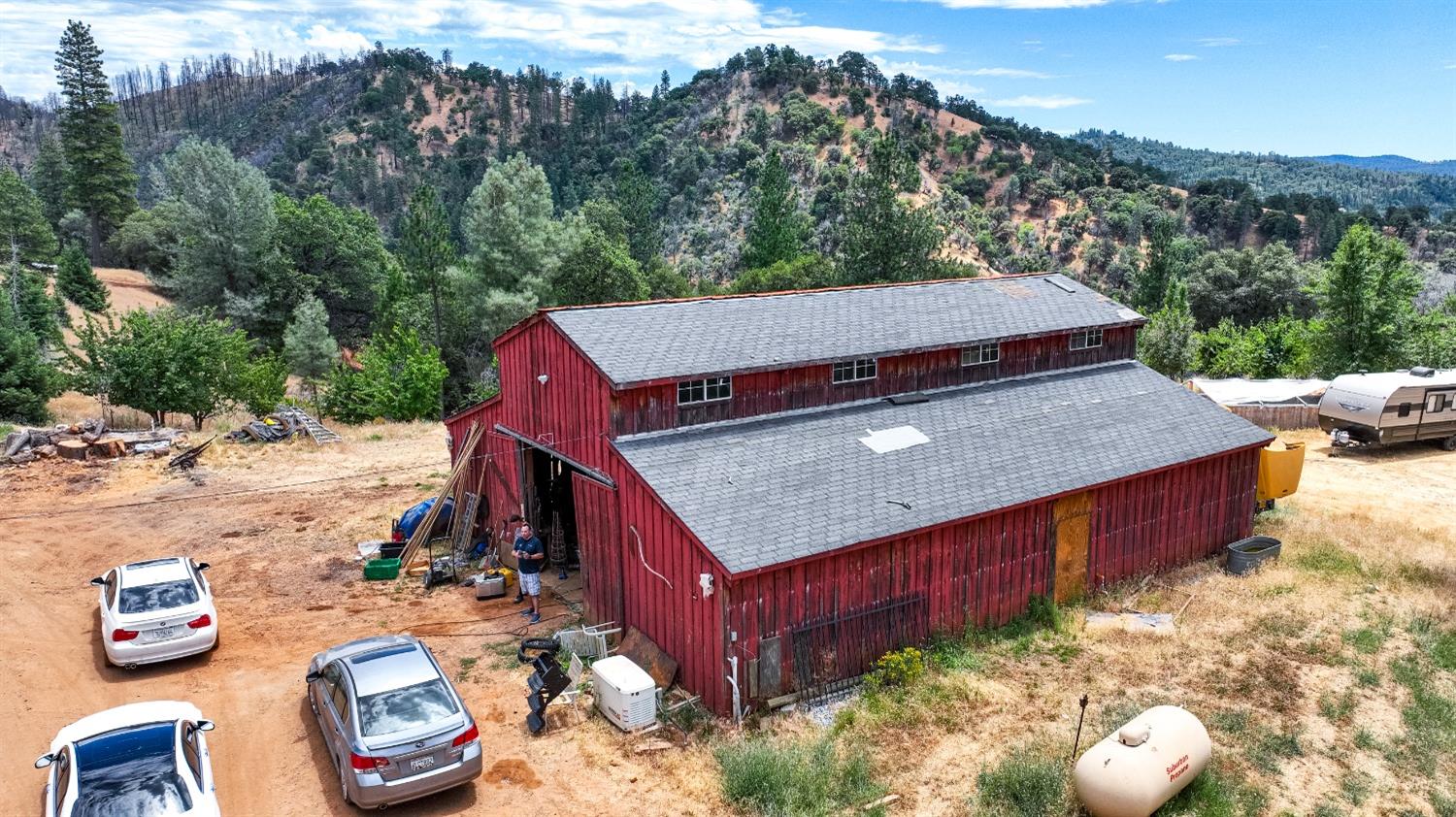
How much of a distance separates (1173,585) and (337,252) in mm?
61387

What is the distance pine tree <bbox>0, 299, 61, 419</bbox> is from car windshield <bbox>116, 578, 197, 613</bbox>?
2774 cm

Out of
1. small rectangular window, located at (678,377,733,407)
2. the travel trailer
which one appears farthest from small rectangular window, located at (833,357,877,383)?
the travel trailer

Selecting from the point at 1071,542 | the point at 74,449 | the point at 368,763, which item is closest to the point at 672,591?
the point at 368,763

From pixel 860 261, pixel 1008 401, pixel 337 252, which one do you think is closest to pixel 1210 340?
pixel 860 261

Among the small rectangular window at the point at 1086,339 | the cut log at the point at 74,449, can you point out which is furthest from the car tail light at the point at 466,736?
the cut log at the point at 74,449

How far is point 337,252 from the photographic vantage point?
211 ft

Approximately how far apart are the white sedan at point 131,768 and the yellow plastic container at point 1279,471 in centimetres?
2497

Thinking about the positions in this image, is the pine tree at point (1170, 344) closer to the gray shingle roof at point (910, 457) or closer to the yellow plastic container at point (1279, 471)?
the yellow plastic container at point (1279, 471)

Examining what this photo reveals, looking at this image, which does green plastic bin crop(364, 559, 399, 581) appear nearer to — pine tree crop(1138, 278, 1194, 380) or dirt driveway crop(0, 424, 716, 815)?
A: dirt driveway crop(0, 424, 716, 815)

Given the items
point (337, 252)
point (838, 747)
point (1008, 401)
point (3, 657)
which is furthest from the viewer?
point (337, 252)

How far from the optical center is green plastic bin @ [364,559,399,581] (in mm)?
21234

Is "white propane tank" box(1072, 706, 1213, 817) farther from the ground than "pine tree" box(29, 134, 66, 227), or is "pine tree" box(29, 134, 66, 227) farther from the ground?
"pine tree" box(29, 134, 66, 227)

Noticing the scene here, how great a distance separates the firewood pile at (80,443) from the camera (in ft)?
98.5

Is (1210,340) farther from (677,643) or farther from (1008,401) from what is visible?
(677,643)
